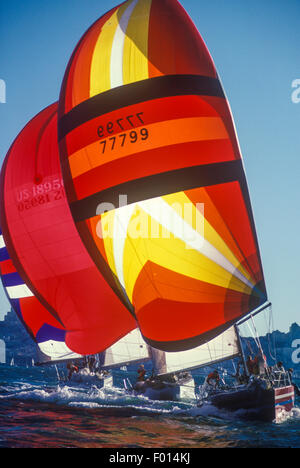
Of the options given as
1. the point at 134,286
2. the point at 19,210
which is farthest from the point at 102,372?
the point at 134,286

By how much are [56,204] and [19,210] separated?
1.19 m

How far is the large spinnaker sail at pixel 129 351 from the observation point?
13.0 m

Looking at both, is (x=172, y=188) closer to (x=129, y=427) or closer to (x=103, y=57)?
(x=103, y=57)

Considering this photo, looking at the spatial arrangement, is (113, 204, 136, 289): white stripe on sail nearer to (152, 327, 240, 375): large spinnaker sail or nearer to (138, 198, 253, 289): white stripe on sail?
(138, 198, 253, 289): white stripe on sail

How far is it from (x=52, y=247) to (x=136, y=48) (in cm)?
406

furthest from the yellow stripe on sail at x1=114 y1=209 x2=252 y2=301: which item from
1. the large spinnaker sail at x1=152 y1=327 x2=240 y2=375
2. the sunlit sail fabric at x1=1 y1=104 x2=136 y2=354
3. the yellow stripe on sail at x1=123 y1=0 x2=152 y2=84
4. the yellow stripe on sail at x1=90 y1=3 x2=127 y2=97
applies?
the large spinnaker sail at x1=152 y1=327 x2=240 y2=375

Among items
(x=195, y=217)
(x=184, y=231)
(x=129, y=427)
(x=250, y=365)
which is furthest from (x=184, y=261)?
(x=250, y=365)

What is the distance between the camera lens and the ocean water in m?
6.36

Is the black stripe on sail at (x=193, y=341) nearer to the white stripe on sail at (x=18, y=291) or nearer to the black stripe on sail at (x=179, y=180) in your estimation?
the black stripe on sail at (x=179, y=180)

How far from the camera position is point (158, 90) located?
643 centimetres

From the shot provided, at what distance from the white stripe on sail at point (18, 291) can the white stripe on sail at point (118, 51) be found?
21.4 ft

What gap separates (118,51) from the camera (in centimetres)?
695

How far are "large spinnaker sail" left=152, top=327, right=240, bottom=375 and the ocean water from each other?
782 millimetres
